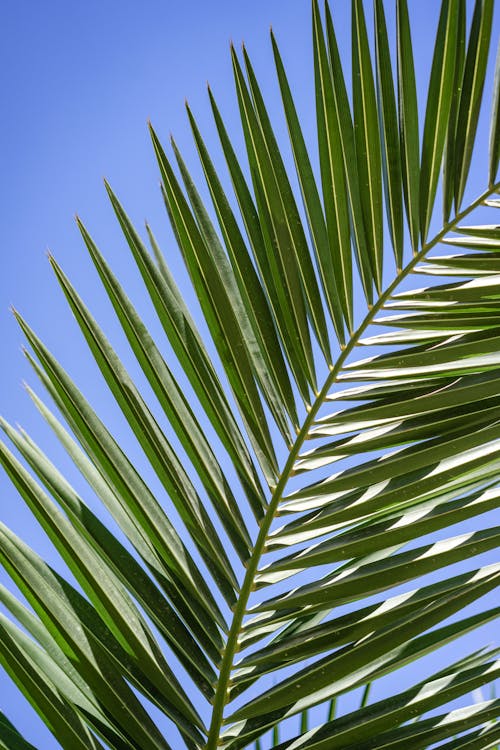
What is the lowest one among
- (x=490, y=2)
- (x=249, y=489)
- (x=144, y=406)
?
(x=249, y=489)

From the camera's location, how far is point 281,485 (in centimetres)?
102

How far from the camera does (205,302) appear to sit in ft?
3.46

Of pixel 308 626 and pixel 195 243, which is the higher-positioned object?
pixel 195 243

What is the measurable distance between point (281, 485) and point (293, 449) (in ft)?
0.18

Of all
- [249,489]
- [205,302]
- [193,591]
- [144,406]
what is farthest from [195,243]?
[193,591]

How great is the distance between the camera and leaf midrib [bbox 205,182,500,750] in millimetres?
937

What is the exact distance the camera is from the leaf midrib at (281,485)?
0.94 meters

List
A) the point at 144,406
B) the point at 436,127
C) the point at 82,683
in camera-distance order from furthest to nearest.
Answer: the point at 436,127 → the point at 144,406 → the point at 82,683

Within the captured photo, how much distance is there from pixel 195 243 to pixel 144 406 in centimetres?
24

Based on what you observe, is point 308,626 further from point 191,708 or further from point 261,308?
→ point 261,308

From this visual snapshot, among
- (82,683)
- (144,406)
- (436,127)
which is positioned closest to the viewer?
(82,683)

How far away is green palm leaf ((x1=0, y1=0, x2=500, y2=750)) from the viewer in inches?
34.6

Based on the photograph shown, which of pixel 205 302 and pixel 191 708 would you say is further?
pixel 205 302

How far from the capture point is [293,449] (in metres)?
1.05
